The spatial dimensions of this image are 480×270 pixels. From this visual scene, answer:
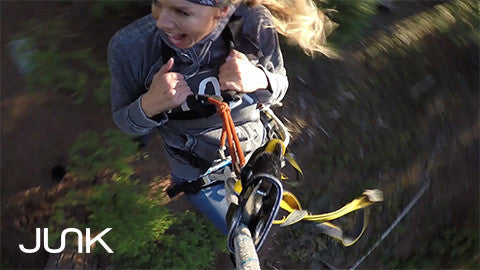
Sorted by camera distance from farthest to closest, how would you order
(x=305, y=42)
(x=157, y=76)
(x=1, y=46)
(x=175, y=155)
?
(x=1, y=46) < (x=175, y=155) < (x=305, y=42) < (x=157, y=76)

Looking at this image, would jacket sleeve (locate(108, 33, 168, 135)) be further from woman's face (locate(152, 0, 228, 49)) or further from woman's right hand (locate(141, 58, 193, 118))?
woman's face (locate(152, 0, 228, 49))

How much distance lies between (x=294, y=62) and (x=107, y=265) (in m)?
1.56

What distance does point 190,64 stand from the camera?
5.90 ft

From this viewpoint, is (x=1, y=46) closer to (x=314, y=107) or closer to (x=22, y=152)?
(x=22, y=152)

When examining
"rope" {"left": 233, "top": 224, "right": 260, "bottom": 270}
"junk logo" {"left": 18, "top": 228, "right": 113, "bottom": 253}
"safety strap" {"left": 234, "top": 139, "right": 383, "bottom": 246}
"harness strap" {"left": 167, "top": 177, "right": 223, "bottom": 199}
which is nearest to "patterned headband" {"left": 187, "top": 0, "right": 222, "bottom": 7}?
"safety strap" {"left": 234, "top": 139, "right": 383, "bottom": 246}

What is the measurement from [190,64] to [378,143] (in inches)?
69.2

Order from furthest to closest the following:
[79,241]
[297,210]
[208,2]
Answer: [79,241] < [297,210] < [208,2]

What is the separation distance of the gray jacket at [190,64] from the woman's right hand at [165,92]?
5 centimetres

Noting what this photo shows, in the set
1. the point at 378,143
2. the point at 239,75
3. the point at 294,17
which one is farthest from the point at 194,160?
the point at 378,143

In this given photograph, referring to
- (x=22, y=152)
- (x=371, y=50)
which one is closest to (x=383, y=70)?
(x=371, y=50)

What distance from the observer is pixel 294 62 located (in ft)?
9.96

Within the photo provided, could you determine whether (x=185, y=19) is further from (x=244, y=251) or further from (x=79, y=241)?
(x=79, y=241)

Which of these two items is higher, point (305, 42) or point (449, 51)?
point (305, 42)

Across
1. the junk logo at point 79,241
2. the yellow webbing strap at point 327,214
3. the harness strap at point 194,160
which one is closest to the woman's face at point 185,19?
A: the harness strap at point 194,160
